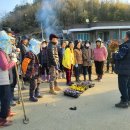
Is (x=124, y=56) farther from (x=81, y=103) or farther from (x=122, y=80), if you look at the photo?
(x=81, y=103)

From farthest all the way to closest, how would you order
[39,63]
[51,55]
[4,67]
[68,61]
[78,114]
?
1. [68,61]
2. [39,63]
3. [51,55]
4. [78,114]
5. [4,67]

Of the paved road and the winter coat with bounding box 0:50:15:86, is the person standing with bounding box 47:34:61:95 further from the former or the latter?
the winter coat with bounding box 0:50:15:86

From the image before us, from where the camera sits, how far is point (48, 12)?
284ft

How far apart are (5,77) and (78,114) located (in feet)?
6.55

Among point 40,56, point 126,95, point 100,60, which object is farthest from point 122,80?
point 100,60

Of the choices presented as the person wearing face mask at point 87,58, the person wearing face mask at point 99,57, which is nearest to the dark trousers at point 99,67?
the person wearing face mask at point 99,57

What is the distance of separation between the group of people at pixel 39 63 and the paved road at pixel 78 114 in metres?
0.38

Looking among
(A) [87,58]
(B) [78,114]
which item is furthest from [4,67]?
(A) [87,58]

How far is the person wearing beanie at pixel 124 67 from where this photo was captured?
8.01 m

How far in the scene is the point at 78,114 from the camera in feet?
25.4

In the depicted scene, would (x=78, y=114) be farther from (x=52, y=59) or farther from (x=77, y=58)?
(x=77, y=58)

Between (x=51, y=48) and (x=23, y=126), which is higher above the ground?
(x=51, y=48)

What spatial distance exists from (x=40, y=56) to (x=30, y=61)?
2.29 m

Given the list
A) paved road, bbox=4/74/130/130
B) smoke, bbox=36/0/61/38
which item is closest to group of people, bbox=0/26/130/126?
paved road, bbox=4/74/130/130
